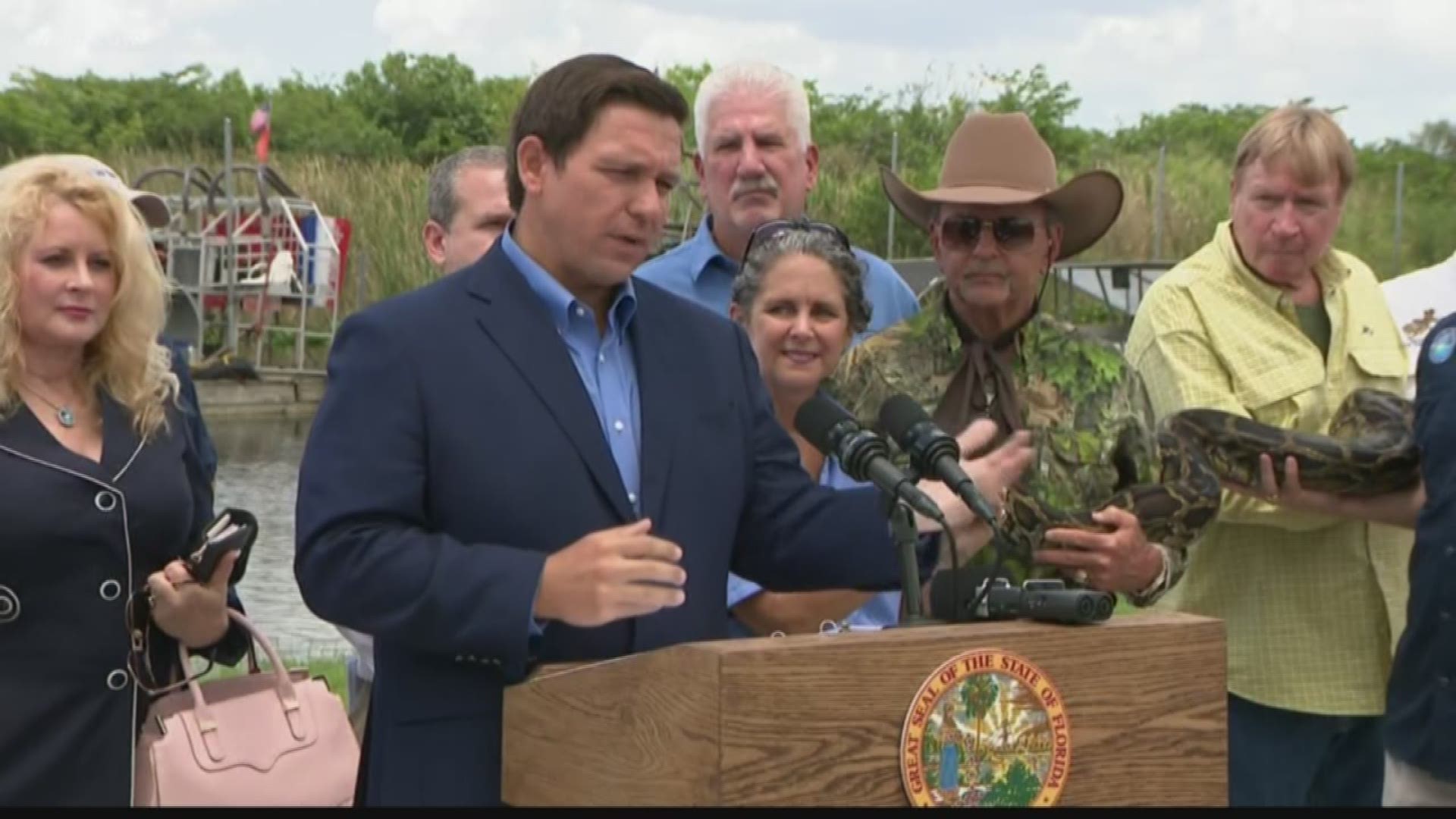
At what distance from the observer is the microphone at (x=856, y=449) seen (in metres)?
3.19

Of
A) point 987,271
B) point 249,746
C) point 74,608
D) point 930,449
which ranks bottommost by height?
point 249,746

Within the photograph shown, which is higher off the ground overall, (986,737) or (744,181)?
(744,181)

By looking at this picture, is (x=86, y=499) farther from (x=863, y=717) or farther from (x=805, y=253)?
(x=863, y=717)

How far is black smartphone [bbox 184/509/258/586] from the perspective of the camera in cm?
432

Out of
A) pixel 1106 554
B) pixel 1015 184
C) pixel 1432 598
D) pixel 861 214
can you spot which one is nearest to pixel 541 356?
pixel 1106 554

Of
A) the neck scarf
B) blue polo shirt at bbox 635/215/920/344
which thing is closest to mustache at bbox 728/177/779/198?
blue polo shirt at bbox 635/215/920/344

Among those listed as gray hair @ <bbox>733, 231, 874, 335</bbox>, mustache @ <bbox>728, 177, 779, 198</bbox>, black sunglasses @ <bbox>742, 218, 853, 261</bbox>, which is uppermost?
mustache @ <bbox>728, 177, 779, 198</bbox>

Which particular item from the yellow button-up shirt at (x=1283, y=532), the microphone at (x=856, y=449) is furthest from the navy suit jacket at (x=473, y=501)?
the yellow button-up shirt at (x=1283, y=532)

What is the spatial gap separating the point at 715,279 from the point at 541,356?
8.24 feet

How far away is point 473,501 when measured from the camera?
331cm

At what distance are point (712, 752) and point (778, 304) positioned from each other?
6.75 ft

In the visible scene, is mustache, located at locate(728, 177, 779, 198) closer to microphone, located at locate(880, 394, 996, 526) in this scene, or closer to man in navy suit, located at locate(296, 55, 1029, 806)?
man in navy suit, located at locate(296, 55, 1029, 806)

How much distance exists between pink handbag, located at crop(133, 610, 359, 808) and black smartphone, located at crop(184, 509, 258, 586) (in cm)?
20

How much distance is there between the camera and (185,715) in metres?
4.32
